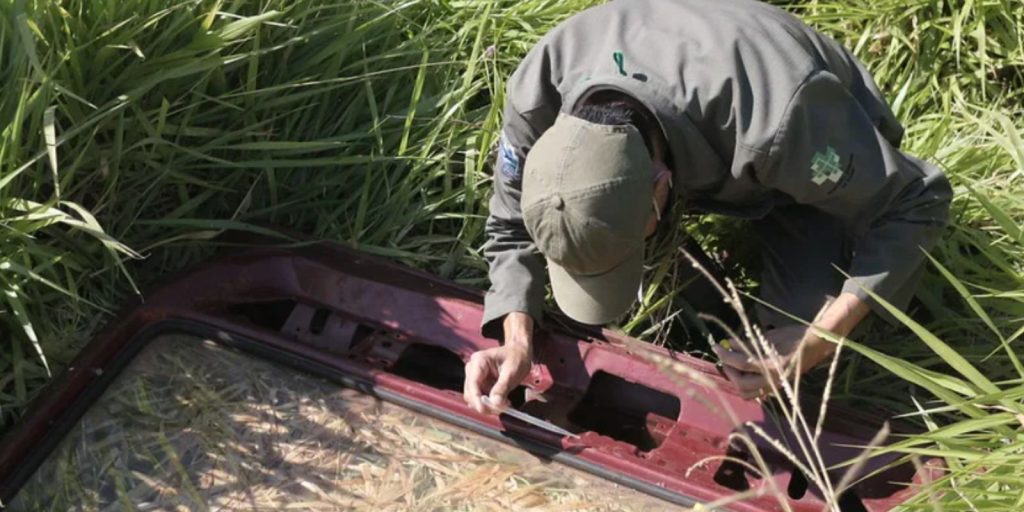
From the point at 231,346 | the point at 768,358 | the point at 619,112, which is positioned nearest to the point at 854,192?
the point at 768,358

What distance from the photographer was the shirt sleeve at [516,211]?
8.68 feet

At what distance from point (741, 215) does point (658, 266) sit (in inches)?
12.5

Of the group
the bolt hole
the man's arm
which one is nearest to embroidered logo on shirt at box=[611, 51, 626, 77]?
the man's arm

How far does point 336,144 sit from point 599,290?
919 mm

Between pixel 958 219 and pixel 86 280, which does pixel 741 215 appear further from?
pixel 86 280

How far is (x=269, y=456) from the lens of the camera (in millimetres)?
2662

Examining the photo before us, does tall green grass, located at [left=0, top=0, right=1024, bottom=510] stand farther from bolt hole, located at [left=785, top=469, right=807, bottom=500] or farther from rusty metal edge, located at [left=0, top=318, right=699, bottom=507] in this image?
bolt hole, located at [left=785, top=469, right=807, bottom=500]

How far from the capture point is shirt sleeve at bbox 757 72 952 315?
2.36m

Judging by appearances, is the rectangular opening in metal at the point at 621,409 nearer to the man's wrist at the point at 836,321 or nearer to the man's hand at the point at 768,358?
the man's hand at the point at 768,358

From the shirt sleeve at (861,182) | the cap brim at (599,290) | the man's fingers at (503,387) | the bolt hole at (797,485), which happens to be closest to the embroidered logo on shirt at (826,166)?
the shirt sleeve at (861,182)

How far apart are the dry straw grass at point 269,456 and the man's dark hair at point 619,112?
714 millimetres

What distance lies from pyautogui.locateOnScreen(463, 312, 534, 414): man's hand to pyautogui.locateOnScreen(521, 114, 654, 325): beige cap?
Result: 1.13 ft

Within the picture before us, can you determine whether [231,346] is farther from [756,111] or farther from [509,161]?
[756,111]

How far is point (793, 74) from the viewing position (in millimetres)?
→ 2359
